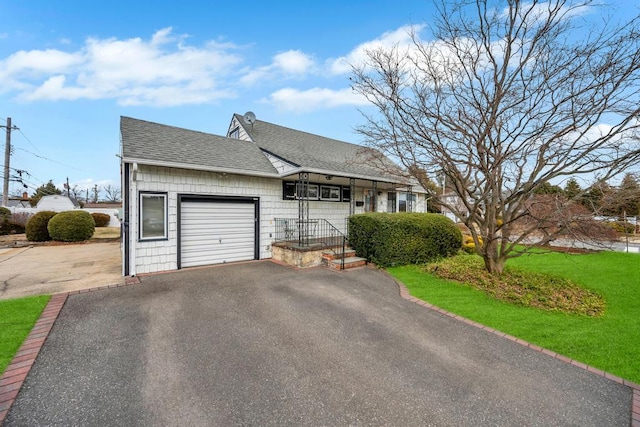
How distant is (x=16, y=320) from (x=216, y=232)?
4.42 m

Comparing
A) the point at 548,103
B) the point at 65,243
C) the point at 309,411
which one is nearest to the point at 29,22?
the point at 65,243

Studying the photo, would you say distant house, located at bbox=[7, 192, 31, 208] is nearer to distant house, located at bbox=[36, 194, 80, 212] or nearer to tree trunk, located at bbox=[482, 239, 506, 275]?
distant house, located at bbox=[36, 194, 80, 212]

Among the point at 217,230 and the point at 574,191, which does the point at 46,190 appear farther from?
the point at 574,191

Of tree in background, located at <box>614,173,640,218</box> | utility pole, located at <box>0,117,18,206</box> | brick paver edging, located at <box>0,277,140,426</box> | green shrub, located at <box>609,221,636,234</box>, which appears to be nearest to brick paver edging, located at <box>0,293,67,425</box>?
brick paver edging, located at <box>0,277,140,426</box>

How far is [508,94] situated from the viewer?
Result: 20.0 feet

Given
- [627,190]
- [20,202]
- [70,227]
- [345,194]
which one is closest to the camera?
[627,190]

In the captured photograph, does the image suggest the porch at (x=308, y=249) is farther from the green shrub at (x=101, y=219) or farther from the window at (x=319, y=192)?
the green shrub at (x=101, y=219)

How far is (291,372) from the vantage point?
9.34 ft

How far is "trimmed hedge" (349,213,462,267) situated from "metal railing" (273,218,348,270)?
66 centimetres

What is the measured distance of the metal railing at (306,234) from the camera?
8.45m

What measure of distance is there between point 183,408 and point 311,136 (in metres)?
13.0

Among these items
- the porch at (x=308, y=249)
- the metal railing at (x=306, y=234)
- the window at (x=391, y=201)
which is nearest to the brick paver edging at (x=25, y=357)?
the porch at (x=308, y=249)

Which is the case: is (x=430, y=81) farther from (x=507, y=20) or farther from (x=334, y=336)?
(x=334, y=336)

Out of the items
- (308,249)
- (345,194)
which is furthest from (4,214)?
(345,194)
